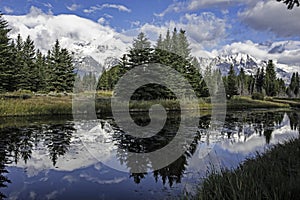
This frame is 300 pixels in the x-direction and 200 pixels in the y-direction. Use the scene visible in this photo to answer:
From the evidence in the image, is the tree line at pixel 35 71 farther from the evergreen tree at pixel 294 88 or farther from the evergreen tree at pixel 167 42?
the evergreen tree at pixel 294 88

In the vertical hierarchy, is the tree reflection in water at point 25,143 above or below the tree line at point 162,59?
below

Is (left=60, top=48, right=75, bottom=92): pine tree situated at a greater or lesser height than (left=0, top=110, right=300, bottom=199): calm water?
greater

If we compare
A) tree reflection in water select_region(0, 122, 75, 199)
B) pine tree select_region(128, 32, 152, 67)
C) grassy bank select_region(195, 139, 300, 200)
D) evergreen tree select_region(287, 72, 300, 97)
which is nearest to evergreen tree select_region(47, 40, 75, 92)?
pine tree select_region(128, 32, 152, 67)

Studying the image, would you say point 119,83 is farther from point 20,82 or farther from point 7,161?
point 7,161

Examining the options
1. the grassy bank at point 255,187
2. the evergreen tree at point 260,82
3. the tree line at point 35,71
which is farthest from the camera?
the evergreen tree at point 260,82

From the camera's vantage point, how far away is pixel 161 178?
943 centimetres

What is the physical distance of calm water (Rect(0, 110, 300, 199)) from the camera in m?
8.32

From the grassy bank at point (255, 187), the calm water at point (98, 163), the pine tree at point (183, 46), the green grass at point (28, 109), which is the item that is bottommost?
the calm water at point (98, 163)

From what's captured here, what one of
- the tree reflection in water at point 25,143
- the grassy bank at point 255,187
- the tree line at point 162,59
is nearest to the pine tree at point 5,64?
the tree line at point 162,59

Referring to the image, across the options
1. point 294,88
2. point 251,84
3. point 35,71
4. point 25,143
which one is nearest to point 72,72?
point 35,71

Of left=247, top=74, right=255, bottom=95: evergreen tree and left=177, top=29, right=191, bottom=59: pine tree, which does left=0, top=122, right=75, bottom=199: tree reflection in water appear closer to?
left=177, top=29, right=191, bottom=59: pine tree

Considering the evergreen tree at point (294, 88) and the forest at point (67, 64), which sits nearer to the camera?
the forest at point (67, 64)

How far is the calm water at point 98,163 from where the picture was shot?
27.3ft

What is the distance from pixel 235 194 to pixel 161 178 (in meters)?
4.93
